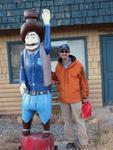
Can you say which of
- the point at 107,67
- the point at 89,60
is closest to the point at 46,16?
the point at 89,60

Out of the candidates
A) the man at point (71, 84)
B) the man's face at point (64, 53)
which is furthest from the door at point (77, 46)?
the man's face at point (64, 53)

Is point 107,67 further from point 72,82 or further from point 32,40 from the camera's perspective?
point 32,40

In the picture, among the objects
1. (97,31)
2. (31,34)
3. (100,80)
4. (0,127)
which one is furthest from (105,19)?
(31,34)

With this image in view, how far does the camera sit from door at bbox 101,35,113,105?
39.9 ft

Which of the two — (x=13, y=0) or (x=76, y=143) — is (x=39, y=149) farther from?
(x=13, y=0)

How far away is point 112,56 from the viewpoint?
1220 centimetres

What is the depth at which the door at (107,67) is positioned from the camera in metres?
12.2

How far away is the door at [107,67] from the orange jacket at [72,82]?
14.6 ft

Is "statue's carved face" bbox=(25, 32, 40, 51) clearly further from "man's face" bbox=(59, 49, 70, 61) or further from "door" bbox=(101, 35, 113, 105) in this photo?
"door" bbox=(101, 35, 113, 105)

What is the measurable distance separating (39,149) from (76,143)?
1.22 meters

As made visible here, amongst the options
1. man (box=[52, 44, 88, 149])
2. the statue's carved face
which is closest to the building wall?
man (box=[52, 44, 88, 149])

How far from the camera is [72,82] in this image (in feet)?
25.2

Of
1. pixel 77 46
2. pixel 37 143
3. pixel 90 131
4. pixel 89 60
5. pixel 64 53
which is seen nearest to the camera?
pixel 37 143

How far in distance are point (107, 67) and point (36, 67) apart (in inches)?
206
